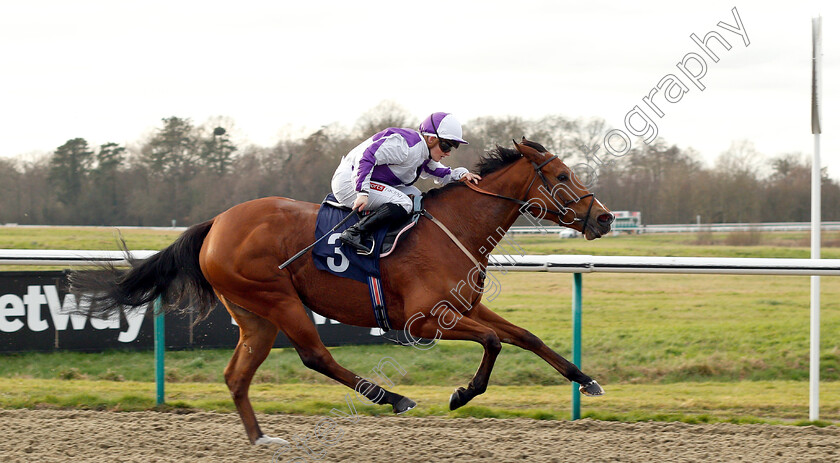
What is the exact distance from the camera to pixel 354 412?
16.3 ft

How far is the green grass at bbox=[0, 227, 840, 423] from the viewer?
17.2 ft

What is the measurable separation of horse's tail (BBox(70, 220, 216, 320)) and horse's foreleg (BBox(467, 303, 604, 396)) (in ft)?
5.49

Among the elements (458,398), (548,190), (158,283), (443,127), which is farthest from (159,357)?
(548,190)

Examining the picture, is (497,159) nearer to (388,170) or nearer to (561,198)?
(561,198)

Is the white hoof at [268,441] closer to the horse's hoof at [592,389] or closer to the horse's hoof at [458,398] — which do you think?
the horse's hoof at [458,398]

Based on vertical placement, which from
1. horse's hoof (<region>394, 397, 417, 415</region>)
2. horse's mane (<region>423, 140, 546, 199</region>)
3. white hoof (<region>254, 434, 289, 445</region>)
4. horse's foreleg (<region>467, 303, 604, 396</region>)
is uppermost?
horse's mane (<region>423, 140, 546, 199</region>)

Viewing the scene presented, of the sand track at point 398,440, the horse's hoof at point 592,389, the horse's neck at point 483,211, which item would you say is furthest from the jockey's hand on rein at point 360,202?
the horse's hoof at point 592,389

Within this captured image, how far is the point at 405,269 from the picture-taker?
407 cm

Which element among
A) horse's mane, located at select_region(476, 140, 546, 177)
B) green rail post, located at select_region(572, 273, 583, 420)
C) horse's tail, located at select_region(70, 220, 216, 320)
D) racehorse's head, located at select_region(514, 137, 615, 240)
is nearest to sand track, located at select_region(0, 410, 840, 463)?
green rail post, located at select_region(572, 273, 583, 420)

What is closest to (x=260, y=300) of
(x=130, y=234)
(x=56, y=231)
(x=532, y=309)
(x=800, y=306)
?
(x=532, y=309)

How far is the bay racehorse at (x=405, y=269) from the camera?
401 centimetres

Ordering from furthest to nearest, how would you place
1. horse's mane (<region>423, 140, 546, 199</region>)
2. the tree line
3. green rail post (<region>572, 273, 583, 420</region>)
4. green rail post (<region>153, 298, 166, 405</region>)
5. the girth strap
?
the tree line < green rail post (<region>153, 298, 166, 405</region>) < green rail post (<region>572, 273, 583, 420</region>) < horse's mane (<region>423, 140, 546, 199</region>) < the girth strap

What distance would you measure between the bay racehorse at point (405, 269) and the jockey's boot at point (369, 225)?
0.13 m

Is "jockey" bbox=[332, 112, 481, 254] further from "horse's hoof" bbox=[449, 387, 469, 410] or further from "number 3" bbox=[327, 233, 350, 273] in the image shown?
"horse's hoof" bbox=[449, 387, 469, 410]
